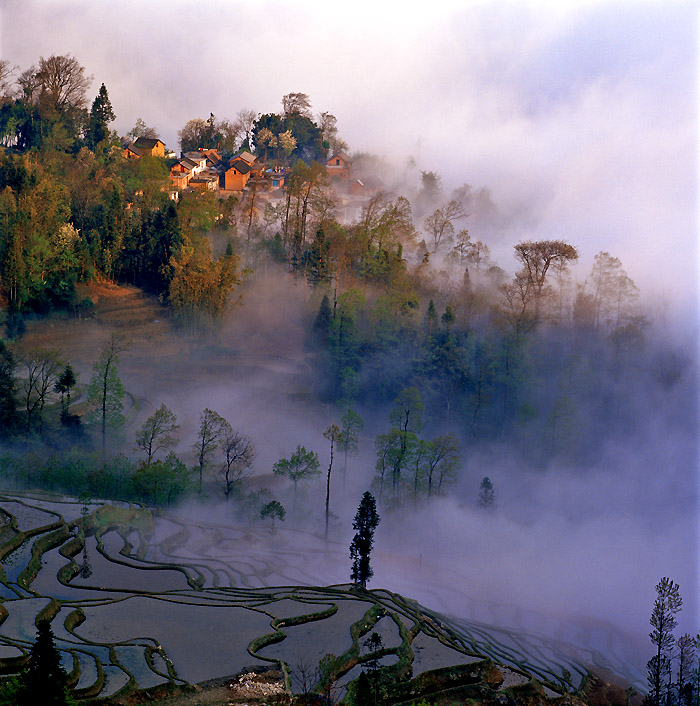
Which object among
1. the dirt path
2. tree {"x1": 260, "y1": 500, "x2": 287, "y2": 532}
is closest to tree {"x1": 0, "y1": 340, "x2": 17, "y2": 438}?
the dirt path

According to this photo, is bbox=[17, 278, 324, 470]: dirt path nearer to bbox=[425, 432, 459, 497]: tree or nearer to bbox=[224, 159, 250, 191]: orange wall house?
bbox=[425, 432, 459, 497]: tree

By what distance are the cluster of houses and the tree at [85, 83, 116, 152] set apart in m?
3.84

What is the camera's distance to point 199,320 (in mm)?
82312

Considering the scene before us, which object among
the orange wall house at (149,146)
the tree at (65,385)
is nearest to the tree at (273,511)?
the tree at (65,385)

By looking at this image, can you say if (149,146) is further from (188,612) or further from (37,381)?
(188,612)

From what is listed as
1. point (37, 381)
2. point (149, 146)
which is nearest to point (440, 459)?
point (37, 381)

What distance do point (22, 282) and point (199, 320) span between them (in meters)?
15.6

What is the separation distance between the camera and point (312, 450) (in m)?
66.9

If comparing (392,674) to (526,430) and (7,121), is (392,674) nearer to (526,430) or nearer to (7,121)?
(526,430)

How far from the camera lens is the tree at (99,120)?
104m

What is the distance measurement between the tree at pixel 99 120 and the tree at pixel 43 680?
278ft

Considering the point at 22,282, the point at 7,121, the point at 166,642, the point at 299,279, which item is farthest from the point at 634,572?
the point at 7,121

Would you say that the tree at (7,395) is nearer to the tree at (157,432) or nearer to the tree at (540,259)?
the tree at (157,432)

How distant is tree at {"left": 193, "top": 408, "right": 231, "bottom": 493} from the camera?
62.4m
